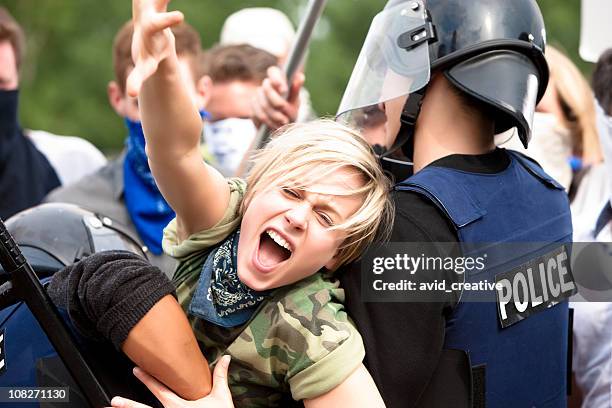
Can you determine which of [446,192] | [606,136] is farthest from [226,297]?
[606,136]

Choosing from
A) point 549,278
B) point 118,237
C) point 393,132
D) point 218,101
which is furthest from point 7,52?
point 549,278

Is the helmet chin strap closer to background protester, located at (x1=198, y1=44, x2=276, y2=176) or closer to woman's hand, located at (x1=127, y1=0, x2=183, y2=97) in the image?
woman's hand, located at (x1=127, y1=0, x2=183, y2=97)

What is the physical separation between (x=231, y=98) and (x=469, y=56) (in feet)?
9.29

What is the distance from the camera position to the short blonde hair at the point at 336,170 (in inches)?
93.4

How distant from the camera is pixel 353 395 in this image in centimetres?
223

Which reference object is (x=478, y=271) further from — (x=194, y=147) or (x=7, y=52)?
(x=7, y=52)

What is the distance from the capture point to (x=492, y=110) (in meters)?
2.64

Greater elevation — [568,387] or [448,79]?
[448,79]

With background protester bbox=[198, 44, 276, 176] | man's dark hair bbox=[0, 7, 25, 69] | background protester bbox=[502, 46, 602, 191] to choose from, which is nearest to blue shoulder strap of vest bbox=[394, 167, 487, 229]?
background protester bbox=[502, 46, 602, 191]

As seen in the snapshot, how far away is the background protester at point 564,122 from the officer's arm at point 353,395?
221 centimetres

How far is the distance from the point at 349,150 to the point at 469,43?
1.40 feet

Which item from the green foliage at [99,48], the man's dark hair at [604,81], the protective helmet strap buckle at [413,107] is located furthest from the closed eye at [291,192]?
the green foliage at [99,48]

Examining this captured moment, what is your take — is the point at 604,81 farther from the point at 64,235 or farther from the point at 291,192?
the point at 64,235

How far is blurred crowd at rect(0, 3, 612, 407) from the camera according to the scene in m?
3.44
